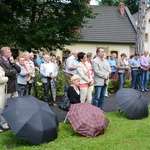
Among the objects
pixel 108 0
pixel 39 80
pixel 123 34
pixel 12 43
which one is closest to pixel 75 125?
pixel 39 80

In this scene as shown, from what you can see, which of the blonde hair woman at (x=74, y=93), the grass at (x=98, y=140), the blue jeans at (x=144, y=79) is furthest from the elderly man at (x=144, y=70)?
→ the blonde hair woman at (x=74, y=93)

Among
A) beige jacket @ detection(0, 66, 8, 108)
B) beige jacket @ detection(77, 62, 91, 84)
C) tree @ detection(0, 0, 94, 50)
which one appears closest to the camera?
beige jacket @ detection(0, 66, 8, 108)

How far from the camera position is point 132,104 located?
286 inches

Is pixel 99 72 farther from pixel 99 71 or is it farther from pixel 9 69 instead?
pixel 9 69

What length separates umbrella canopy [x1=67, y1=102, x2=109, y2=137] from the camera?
19.4ft

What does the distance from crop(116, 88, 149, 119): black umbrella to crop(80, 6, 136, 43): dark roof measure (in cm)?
2442

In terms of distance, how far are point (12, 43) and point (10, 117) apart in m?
12.1

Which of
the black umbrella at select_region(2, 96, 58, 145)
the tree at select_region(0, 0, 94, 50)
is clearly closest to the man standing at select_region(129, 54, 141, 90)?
the tree at select_region(0, 0, 94, 50)

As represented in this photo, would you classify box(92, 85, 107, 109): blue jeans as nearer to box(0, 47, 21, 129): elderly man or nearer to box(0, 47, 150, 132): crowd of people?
box(0, 47, 150, 132): crowd of people

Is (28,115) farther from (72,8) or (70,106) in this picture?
(72,8)

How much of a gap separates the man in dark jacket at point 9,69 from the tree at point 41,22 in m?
10.2

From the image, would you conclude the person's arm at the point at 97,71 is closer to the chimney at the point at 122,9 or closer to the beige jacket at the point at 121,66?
the beige jacket at the point at 121,66

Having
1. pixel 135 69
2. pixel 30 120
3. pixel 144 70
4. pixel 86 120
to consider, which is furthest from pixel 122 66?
pixel 30 120

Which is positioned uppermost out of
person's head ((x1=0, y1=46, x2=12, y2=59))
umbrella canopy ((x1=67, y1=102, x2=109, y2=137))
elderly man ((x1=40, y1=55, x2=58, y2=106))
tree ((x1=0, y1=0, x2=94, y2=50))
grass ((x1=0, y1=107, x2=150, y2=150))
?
tree ((x1=0, y1=0, x2=94, y2=50))
